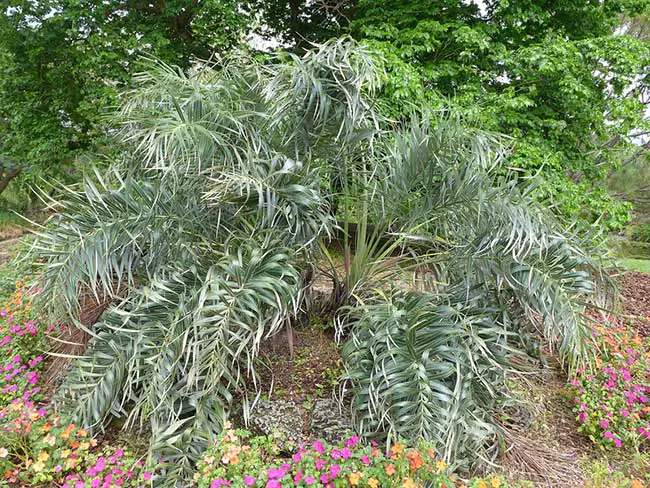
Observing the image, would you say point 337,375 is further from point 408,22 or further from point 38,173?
point 38,173

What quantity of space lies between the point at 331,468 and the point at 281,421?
1.60 ft

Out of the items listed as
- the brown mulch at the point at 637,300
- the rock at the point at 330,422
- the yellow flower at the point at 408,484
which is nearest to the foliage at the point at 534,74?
the brown mulch at the point at 637,300

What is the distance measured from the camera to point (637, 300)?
13.7 feet

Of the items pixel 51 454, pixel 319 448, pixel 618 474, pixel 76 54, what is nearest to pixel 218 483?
pixel 319 448

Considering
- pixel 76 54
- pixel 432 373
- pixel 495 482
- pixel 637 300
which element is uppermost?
pixel 76 54

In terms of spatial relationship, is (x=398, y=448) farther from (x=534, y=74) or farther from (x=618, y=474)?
(x=534, y=74)

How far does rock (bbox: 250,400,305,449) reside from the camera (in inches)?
75.9

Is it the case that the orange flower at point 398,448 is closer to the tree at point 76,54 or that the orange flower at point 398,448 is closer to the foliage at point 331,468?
the foliage at point 331,468

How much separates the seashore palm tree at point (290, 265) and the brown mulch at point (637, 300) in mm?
1790

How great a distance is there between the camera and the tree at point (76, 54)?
178 inches

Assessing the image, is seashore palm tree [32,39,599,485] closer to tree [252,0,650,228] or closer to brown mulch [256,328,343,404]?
brown mulch [256,328,343,404]

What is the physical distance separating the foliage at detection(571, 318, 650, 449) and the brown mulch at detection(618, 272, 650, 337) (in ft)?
2.19

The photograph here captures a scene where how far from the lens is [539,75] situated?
4.29m

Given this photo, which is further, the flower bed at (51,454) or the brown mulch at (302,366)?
the brown mulch at (302,366)
